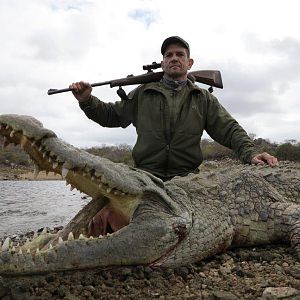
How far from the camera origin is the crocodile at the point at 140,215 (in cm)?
304

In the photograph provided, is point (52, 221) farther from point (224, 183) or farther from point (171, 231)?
point (171, 231)

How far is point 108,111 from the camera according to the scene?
262 inches

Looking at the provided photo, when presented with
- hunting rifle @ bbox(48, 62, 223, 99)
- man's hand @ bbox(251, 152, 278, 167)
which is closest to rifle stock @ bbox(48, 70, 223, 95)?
hunting rifle @ bbox(48, 62, 223, 99)

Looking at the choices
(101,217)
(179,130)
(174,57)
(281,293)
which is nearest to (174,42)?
(174,57)

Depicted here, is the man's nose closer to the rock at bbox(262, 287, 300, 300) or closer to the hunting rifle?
the hunting rifle

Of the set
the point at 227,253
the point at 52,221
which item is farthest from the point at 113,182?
the point at 52,221

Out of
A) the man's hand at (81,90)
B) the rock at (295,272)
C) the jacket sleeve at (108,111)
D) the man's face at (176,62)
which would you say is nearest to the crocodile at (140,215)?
the rock at (295,272)

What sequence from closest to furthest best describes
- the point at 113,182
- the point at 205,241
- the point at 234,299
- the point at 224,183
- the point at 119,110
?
1. the point at 234,299
2. the point at 113,182
3. the point at 205,241
4. the point at 224,183
5. the point at 119,110

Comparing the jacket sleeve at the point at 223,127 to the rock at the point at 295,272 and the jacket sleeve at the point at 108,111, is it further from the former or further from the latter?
the rock at the point at 295,272

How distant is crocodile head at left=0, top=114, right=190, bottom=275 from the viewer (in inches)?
118

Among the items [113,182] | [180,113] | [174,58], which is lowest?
[113,182]

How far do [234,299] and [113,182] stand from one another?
1235 mm

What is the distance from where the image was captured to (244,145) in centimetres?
584

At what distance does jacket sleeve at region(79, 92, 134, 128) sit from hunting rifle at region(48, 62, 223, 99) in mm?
165
